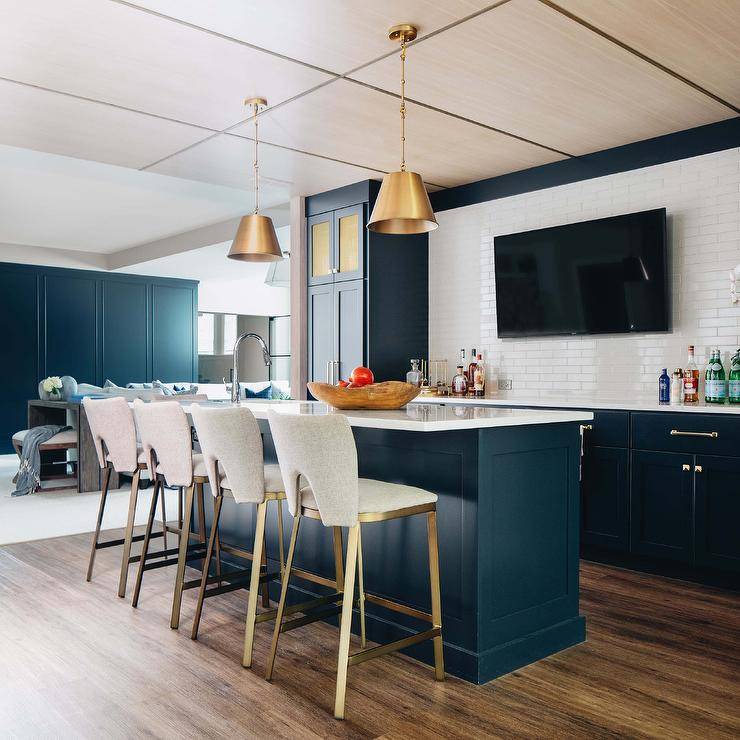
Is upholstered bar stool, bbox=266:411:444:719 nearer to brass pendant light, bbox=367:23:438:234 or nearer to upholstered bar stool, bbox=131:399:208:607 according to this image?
upholstered bar stool, bbox=131:399:208:607

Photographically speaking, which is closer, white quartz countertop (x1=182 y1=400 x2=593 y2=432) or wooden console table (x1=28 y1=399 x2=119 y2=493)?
white quartz countertop (x1=182 y1=400 x2=593 y2=432)

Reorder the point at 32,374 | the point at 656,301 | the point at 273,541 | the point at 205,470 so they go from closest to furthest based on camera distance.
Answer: the point at 205,470
the point at 273,541
the point at 656,301
the point at 32,374

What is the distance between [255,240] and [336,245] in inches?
74.4

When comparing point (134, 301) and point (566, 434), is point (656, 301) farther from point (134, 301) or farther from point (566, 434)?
point (134, 301)

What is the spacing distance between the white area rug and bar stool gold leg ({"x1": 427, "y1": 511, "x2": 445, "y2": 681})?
3409 mm

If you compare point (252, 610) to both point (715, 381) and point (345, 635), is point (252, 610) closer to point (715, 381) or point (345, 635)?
point (345, 635)

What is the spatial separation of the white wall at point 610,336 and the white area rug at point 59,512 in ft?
9.30

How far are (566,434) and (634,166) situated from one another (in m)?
2.42

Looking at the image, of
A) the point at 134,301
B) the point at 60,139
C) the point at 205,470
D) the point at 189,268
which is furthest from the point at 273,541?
the point at 134,301

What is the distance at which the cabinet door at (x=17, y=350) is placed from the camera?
10.3 m

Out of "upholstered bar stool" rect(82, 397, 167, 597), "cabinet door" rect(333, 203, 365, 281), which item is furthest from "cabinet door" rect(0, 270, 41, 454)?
"upholstered bar stool" rect(82, 397, 167, 597)

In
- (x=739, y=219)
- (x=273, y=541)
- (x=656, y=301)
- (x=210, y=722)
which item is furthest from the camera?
(x=656, y=301)

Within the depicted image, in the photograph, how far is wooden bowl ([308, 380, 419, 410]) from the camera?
3213 mm

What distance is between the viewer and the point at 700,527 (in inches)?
149
